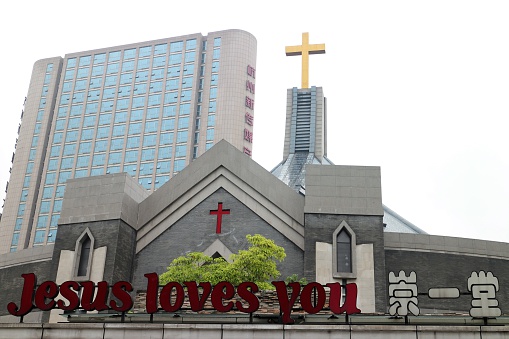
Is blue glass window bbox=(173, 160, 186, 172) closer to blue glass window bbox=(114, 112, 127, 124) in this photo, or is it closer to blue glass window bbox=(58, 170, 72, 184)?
blue glass window bbox=(114, 112, 127, 124)

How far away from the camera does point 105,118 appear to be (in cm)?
10956

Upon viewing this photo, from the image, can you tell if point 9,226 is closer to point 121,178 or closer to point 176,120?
point 176,120

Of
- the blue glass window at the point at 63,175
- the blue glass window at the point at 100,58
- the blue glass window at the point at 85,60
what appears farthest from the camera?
the blue glass window at the point at 85,60

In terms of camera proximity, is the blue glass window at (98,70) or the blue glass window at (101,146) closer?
the blue glass window at (101,146)

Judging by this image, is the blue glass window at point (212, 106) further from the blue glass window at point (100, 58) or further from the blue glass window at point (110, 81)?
the blue glass window at point (100, 58)

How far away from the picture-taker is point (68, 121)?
11206 cm

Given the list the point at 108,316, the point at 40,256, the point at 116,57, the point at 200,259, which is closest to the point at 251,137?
the point at 116,57

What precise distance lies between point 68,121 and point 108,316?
89.7m

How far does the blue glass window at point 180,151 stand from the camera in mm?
100250

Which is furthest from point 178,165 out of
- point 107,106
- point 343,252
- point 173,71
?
point 343,252

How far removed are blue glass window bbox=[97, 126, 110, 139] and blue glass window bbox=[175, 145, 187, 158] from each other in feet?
41.6

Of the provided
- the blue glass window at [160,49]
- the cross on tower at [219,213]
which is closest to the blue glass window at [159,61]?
the blue glass window at [160,49]

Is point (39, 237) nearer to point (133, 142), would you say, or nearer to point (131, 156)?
point (131, 156)

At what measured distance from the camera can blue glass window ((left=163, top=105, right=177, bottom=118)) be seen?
342 ft
